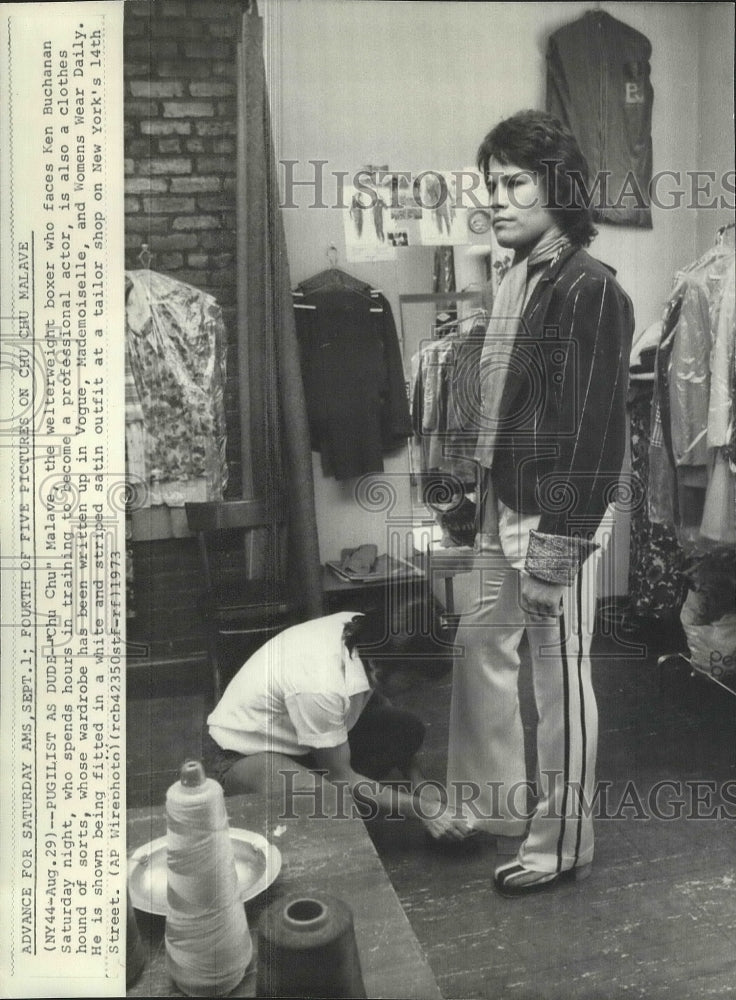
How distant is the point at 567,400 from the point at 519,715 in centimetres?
52

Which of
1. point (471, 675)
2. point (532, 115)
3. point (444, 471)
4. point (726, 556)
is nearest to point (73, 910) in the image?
point (471, 675)

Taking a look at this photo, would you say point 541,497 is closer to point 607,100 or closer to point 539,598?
point 539,598

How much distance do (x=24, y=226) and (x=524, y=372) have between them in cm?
82

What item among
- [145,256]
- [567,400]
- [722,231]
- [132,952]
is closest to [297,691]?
[132,952]

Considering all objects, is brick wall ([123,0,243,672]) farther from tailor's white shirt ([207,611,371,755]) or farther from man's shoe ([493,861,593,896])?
man's shoe ([493,861,593,896])

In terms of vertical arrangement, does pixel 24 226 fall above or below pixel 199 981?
above

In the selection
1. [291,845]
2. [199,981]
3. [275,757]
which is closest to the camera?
[199,981]

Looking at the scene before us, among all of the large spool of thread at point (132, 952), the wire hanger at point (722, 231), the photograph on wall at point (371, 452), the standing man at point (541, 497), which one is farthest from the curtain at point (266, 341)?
the wire hanger at point (722, 231)

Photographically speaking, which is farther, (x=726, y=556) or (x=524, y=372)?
(x=726, y=556)

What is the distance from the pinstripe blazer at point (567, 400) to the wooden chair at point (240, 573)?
38cm

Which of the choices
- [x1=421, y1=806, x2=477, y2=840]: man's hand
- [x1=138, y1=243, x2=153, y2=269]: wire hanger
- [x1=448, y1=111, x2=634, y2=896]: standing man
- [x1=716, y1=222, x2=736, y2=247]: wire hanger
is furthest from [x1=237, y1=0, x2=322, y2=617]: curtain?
[x1=716, y1=222, x2=736, y2=247]: wire hanger

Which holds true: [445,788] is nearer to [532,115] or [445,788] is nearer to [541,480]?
[541,480]

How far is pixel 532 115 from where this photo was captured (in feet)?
4.17

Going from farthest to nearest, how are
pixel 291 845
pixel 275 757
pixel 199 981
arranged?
pixel 275 757 < pixel 291 845 < pixel 199 981
